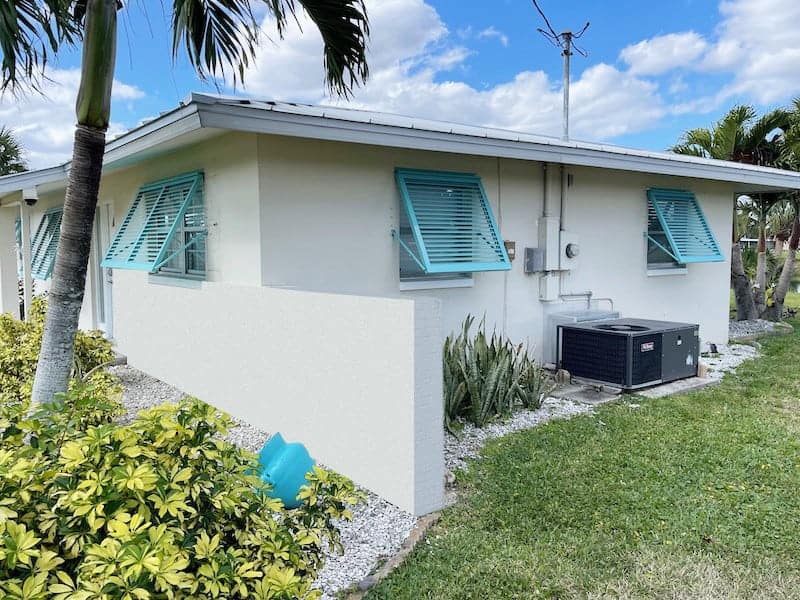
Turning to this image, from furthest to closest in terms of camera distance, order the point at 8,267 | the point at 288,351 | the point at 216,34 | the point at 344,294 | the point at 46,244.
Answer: the point at 8,267
the point at 46,244
the point at 288,351
the point at 344,294
the point at 216,34

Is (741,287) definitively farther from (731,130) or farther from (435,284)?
(435,284)

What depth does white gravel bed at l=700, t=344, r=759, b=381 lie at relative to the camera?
852 centimetres

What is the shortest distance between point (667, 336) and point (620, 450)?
2.73 meters

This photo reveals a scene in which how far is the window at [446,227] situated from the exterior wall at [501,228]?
0.18m

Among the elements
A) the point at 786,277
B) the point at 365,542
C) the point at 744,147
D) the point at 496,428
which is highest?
the point at 744,147

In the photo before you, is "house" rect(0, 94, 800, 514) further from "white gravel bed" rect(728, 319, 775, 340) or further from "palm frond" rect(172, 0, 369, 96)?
"white gravel bed" rect(728, 319, 775, 340)

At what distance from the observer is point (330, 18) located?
547 centimetres

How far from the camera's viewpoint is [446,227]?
7.16m

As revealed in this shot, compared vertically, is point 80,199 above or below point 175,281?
above

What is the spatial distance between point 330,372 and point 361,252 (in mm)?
2197

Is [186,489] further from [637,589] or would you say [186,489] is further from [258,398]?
[258,398]

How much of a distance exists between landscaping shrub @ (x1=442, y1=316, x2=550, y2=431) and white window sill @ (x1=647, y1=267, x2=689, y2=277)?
4176 millimetres

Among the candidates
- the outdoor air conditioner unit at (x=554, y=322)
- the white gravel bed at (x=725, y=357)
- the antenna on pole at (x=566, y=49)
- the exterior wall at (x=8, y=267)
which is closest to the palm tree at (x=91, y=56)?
the outdoor air conditioner unit at (x=554, y=322)

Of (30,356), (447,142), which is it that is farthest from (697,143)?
(30,356)
